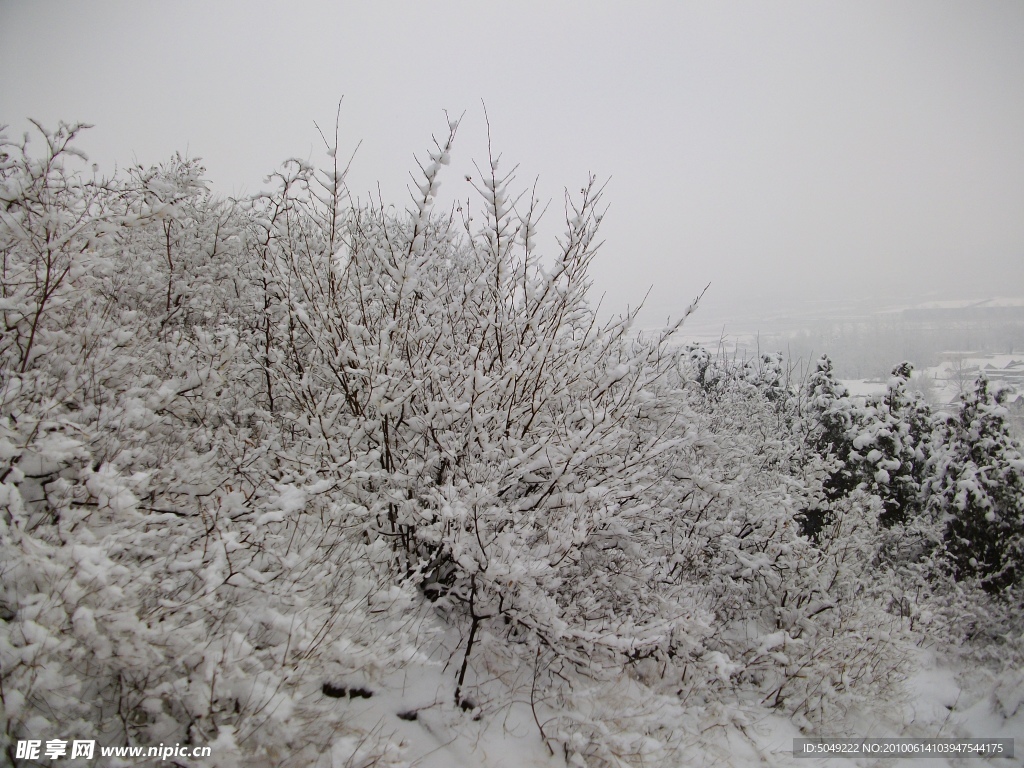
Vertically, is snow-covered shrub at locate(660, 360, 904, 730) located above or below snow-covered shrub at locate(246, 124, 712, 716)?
below

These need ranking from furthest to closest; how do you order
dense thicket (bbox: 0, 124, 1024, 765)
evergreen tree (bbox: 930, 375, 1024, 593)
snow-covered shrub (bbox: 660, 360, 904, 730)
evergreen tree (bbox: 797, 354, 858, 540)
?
evergreen tree (bbox: 797, 354, 858, 540), evergreen tree (bbox: 930, 375, 1024, 593), snow-covered shrub (bbox: 660, 360, 904, 730), dense thicket (bbox: 0, 124, 1024, 765)

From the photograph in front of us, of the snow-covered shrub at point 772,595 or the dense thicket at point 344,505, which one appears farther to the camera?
the snow-covered shrub at point 772,595

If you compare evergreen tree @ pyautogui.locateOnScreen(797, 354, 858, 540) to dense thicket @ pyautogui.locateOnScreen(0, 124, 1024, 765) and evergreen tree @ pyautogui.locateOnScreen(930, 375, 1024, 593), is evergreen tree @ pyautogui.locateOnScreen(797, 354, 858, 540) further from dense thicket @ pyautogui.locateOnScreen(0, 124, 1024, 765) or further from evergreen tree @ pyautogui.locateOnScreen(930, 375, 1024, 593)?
dense thicket @ pyautogui.locateOnScreen(0, 124, 1024, 765)

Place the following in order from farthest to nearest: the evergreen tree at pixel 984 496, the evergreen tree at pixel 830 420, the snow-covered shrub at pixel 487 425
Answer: the evergreen tree at pixel 830 420
the evergreen tree at pixel 984 496
the snow-covered shrub at pixel 487 425

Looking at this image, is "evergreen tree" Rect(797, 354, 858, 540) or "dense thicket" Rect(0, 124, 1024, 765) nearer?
"dense thicket" Rect(0, 124, 1024, 765)

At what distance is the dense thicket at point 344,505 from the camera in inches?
99.6

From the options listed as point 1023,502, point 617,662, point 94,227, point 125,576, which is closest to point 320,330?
point 94,227

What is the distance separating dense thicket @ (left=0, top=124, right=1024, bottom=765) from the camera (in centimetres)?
253

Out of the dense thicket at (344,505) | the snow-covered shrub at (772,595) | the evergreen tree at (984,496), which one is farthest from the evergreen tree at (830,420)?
the dense thicket at (344,505)

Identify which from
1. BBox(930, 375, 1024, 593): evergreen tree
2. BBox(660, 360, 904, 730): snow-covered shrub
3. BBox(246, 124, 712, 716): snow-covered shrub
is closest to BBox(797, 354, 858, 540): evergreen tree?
BBox(930, 375, 1024, 593): evergreen tree

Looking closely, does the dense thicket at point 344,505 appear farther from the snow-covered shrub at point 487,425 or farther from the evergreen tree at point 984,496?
the evergreen tree at point 984,496

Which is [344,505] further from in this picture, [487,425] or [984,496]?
[984,496]

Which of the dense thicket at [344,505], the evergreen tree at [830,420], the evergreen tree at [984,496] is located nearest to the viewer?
the dense thicket at [344,505]

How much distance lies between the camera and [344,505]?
3398 millimetres
